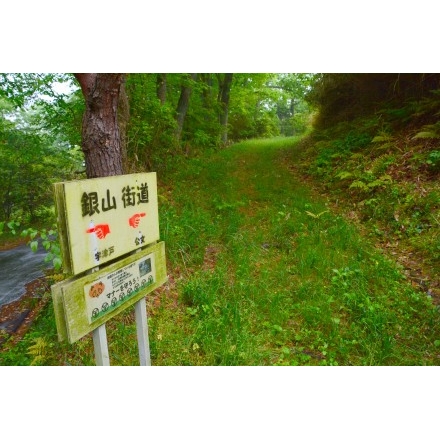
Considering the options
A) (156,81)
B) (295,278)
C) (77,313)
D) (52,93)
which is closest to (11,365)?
(77,313)

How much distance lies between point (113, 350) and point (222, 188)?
5.39 meters

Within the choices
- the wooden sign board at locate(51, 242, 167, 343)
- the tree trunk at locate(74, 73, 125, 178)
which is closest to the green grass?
the wooden sign board at locate(51, 242, 167, 343)

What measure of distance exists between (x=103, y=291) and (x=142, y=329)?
2.29ft

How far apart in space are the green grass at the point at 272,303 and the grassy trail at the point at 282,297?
13 millimetres

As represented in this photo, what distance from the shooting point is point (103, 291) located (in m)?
2.37

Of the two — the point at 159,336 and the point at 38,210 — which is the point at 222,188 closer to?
the point at 159,336

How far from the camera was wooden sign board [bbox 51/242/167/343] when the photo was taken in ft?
6.98

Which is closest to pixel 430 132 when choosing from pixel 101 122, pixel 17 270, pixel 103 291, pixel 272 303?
pixel 272 303

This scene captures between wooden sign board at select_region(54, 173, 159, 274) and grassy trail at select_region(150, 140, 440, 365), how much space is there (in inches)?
56.4

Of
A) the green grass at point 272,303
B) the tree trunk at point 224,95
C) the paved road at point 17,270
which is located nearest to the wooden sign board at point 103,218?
the green grass at point 272,303

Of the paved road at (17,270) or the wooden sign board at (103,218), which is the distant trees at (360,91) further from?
the paved road at (17,270)

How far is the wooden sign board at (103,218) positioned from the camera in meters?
2.09

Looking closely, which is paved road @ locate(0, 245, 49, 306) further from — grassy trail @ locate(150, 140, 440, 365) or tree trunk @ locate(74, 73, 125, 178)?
tree trunk @ locate(74, 73, 125, 178)

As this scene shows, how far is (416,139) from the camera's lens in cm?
696
